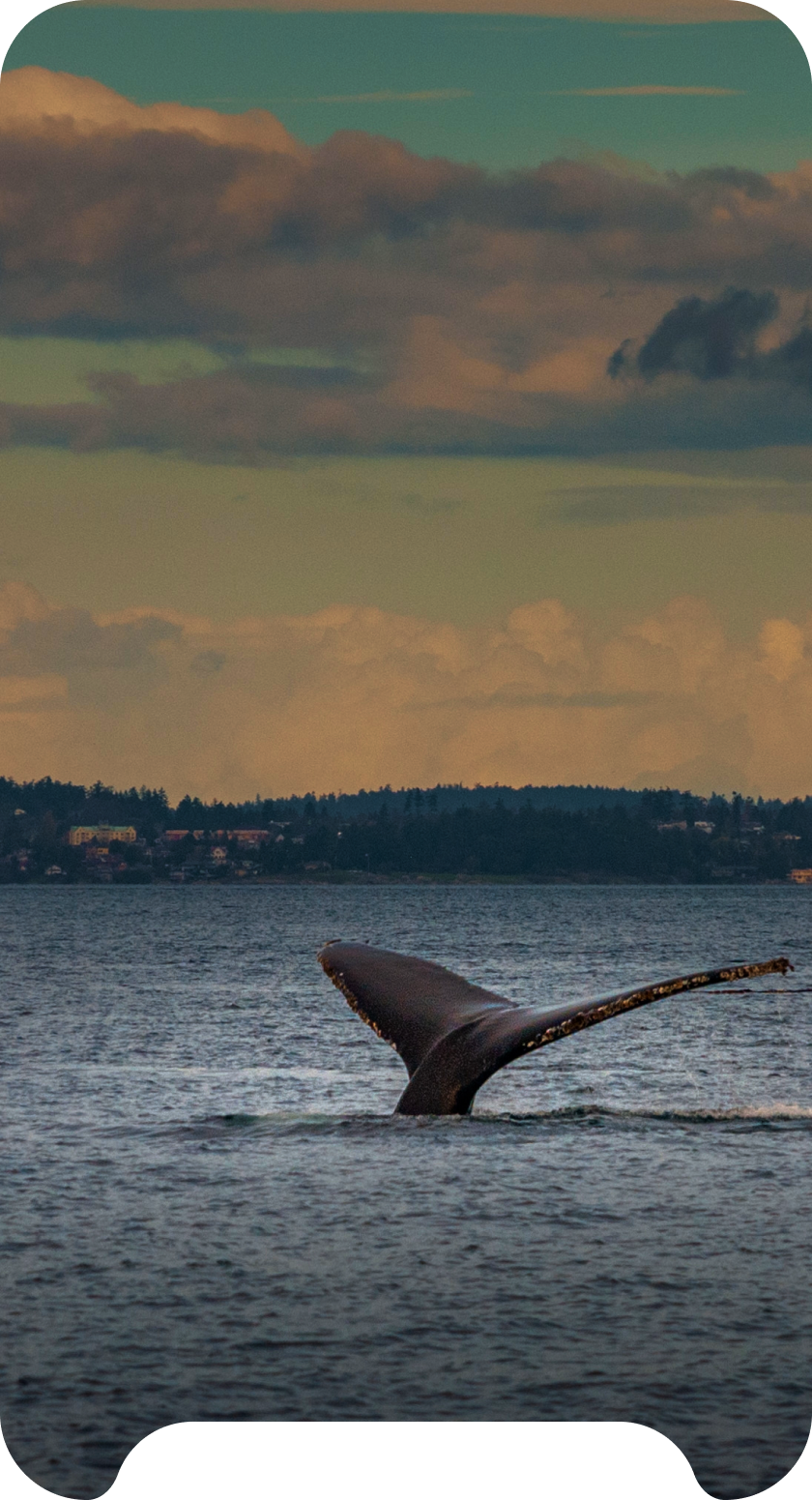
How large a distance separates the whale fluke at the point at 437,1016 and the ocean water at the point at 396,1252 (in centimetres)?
140

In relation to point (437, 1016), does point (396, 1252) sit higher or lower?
lower

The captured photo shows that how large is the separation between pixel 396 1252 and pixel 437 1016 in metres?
4.15

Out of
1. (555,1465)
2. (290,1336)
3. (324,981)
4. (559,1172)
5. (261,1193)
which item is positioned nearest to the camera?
(555,1465)

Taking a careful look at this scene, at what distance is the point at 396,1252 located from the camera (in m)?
16.1

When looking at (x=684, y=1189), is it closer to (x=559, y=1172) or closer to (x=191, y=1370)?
(x=559, y=1172)

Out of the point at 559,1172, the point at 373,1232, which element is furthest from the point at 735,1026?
the point at 373,1232

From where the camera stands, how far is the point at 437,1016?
19.8m

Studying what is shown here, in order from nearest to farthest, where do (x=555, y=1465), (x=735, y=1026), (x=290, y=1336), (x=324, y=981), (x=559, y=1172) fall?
(x=555, y=1465), (x=290, y=1336), (x=559, y=1172), (x=735, y=1026), (x=324, y=981)

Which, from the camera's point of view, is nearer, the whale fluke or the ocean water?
the ocean water

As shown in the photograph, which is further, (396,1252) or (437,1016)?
(437,1016)

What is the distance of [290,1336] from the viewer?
518 inches

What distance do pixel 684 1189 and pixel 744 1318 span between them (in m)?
5.60

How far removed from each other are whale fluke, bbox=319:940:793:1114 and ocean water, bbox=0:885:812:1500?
140cm

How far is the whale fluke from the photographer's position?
18.3 m
